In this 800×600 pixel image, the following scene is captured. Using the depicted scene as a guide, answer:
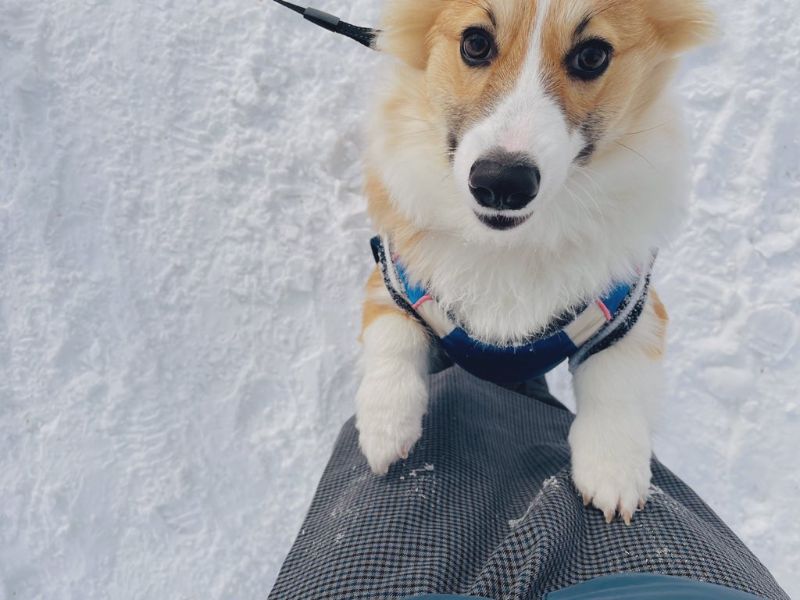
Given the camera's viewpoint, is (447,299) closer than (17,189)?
Yes

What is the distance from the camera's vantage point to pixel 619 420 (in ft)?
5.68

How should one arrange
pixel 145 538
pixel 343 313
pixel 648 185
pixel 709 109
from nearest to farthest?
1. pixel 648 185
2. pixel 145 538
3. pixel 343 313
4. pixel 709 109

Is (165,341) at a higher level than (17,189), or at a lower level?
lower

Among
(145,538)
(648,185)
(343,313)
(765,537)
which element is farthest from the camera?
(343,313)

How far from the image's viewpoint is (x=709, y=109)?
116 inches

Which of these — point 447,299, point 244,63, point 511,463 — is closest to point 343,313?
point 447,299

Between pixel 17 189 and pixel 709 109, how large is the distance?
3.06m

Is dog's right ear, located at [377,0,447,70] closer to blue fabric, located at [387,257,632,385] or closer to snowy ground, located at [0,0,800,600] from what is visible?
blue fabric, located at [387,257,632,385]

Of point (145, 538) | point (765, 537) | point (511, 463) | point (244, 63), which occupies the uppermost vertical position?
point (244, 63)

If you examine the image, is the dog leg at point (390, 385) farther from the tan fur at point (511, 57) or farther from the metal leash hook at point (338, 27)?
the metal leash hook at point (338, 27)

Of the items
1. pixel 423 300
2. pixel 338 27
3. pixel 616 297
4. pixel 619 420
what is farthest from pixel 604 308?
pixel 338 27

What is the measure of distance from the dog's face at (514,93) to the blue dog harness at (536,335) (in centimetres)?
23

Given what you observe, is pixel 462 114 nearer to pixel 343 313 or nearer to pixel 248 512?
pixel 343 313

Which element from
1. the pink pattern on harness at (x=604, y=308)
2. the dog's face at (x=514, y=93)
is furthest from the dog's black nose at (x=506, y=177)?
the pink pattern on harness at (x=604, y=308)
